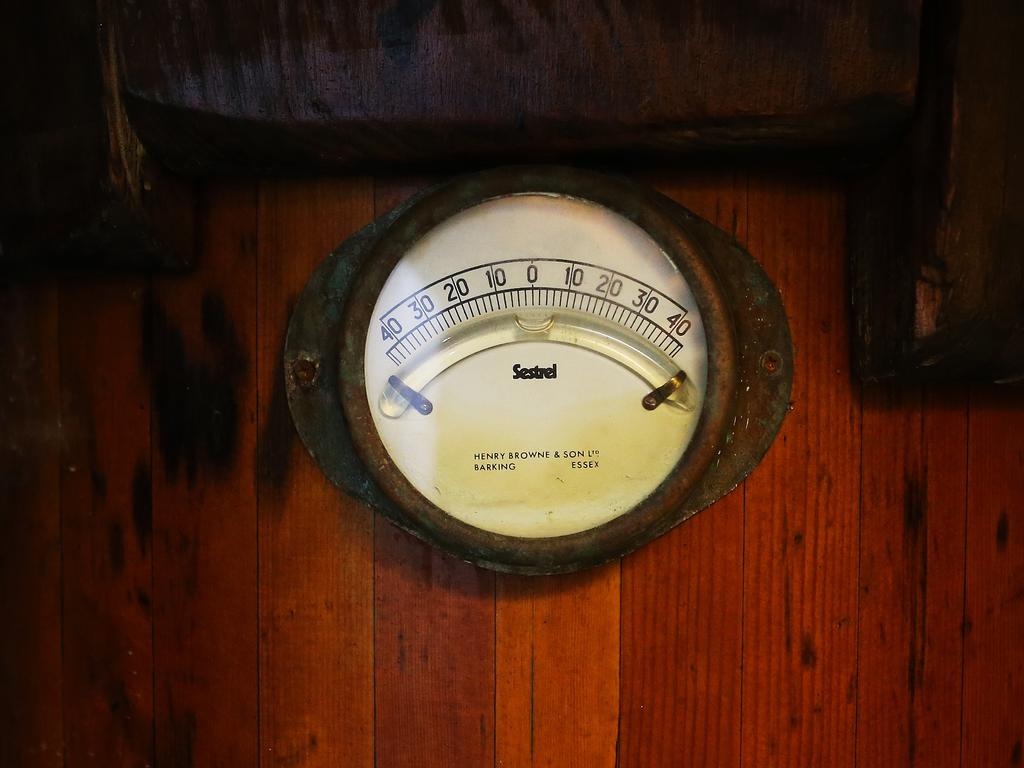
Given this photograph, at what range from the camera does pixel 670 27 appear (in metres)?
0.73

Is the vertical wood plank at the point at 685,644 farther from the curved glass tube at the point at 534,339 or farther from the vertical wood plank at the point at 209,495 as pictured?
the vertical wood plank at the point at 209,495

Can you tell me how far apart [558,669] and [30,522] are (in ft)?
2.31

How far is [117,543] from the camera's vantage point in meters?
0.94

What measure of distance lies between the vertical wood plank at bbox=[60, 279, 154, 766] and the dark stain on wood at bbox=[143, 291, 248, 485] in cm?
2

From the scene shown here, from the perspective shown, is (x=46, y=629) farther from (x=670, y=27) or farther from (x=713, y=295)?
(x=670, y=27)

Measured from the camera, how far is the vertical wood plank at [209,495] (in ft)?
3.01

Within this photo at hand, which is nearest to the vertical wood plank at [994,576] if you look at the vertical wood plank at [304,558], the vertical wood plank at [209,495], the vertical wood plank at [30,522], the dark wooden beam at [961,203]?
the dark wooden beam at [961,203]

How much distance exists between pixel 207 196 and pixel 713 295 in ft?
2.04

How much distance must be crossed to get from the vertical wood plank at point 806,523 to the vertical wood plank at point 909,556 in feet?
0.06

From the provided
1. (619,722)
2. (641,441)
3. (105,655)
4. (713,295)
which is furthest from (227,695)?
(713,295)

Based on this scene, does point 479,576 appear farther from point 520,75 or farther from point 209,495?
point 520,75

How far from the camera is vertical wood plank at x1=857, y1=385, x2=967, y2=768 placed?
891mm

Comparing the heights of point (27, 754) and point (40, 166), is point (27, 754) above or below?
below

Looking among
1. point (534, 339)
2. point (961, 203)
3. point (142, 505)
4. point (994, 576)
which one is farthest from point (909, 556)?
point (142, 505)
